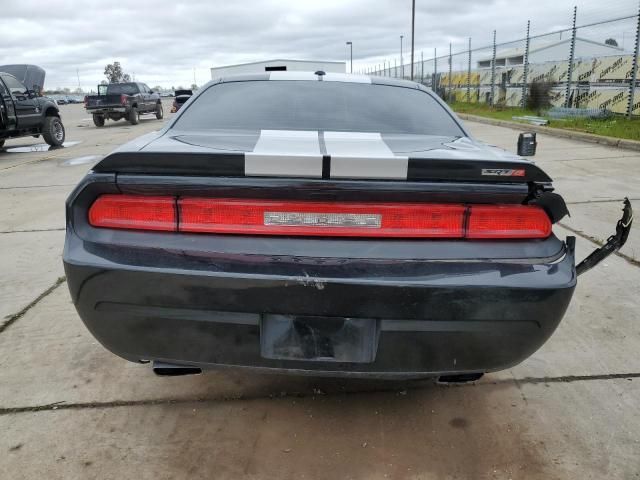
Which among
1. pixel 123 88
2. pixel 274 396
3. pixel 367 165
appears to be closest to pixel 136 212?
pixel 367 165

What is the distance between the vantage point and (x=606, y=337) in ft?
9.57

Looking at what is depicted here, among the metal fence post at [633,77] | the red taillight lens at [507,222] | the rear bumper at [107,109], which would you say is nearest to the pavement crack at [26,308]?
the red taillight lens at [507,222]

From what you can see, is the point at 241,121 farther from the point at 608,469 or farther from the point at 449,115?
the point at 608,469

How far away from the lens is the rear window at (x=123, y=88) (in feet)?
71.2

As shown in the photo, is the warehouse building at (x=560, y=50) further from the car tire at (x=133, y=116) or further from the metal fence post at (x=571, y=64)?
the car tire at (x=133, y=116)

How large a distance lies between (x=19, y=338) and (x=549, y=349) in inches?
119

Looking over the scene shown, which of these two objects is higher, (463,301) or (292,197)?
(292,197)

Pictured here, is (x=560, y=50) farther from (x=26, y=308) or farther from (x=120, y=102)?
(x=26, y=308)

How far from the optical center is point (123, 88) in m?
22.0

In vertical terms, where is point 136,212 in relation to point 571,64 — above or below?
below

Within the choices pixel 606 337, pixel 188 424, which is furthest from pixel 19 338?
pixel 606 337

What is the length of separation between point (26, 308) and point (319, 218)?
2550 millimetres

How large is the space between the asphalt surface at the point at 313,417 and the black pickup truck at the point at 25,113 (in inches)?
374

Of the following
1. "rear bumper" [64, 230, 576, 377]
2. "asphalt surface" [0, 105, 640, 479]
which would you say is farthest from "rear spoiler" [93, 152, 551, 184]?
"asphalt surface" [0, 105, 640, 479]
